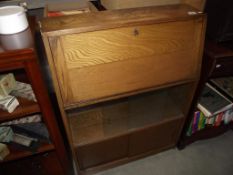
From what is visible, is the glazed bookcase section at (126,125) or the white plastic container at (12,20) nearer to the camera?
the white plastic container at (12,20)

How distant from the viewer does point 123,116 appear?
1312mm

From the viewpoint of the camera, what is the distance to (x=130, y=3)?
948 mm

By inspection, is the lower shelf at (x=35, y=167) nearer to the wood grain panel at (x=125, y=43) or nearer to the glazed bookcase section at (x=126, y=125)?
the glazed bookcase section at (x=126, y=125)

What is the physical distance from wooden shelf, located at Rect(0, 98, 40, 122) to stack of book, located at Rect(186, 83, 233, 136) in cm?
112

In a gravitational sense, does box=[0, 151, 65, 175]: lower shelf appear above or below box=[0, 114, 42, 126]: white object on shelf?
below

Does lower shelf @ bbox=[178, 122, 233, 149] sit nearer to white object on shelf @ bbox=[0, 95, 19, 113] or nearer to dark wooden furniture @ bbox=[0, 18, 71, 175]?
dark wooden furniture @ bbox=[0, 18, 71, 175]

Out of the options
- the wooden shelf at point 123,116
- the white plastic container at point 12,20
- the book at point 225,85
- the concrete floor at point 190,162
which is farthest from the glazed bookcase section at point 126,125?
the white plastic container at point 12,20

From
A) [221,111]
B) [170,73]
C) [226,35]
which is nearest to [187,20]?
[170,73]

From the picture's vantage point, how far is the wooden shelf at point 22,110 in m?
0.83

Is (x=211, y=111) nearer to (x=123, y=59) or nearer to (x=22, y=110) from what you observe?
(x=123, y=59)

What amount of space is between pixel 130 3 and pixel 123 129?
78 centimetres

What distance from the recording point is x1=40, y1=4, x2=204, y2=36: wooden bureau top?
69 cm

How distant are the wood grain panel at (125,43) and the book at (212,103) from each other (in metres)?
0.67

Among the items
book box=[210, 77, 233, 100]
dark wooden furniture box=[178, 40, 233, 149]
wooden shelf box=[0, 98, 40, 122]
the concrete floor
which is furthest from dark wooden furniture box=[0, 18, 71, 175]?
book box=[210, 77, 233, 100]
